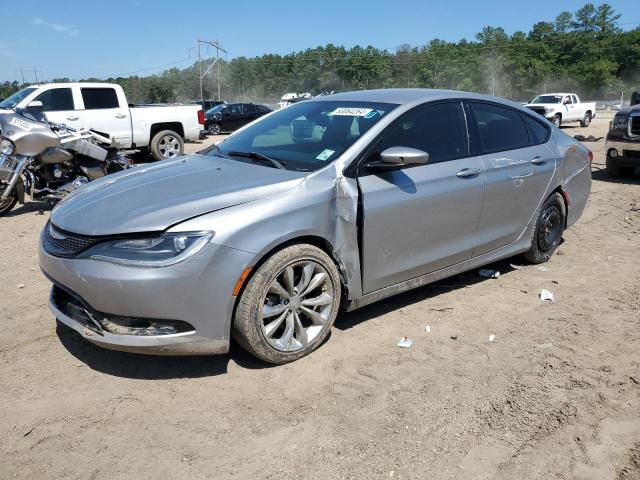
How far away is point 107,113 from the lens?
12336 millimetres

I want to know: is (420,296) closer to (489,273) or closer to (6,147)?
(489,273)

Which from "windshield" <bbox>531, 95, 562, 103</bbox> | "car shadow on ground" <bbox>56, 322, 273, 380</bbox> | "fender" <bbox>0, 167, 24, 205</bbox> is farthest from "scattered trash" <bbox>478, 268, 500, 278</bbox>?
"windshield" <bbox>531, 95, 562, 103</bbox>

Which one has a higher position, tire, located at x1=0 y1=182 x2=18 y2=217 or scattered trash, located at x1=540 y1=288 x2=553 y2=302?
tire, located at x1=0 y1=182 x2=18 y2=217

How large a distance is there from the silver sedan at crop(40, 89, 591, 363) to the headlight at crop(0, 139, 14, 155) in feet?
15.0

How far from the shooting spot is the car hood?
10.2 ft

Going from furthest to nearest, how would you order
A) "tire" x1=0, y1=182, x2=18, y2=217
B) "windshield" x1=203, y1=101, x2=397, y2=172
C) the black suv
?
the black suv → "tire" x1=0, y1=182, x2=18, y2=217 → "windshield" x1=203, y1=101, x2=397, y2=172

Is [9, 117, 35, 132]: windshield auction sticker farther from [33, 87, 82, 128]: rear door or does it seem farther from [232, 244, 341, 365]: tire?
[232, 244, 341, 365]: tire

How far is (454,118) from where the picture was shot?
4.41 metres

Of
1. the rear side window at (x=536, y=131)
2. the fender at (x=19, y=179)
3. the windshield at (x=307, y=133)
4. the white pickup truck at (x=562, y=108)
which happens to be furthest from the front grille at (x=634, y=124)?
the white pickup truck at (x=562, y=108)

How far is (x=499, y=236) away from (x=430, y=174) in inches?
43.2

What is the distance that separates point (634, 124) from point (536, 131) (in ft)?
20.2

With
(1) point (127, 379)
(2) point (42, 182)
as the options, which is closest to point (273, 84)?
(2) point (42, 182)

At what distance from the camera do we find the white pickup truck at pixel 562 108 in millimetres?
24562

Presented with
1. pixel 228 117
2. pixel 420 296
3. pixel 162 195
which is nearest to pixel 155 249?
pixel 162 195
